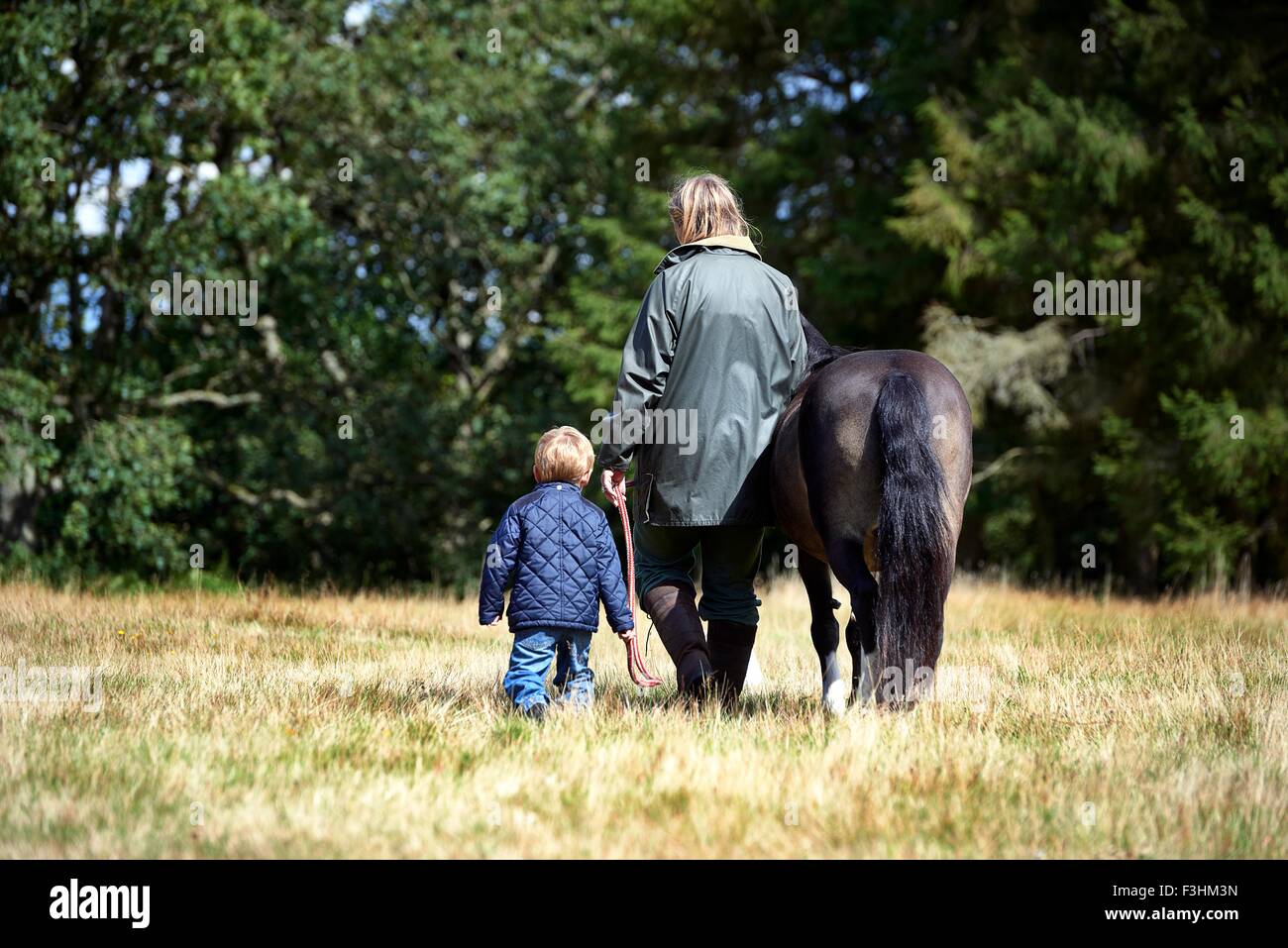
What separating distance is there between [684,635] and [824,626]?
649 millimetres

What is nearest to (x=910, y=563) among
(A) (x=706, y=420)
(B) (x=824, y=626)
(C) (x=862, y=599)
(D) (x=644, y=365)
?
(C) (x=862, y=599)

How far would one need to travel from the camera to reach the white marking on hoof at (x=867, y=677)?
4.36 meters

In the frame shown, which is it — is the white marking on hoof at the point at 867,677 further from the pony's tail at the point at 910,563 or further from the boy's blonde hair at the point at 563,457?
the boy's blonde hair at the point at 563,457

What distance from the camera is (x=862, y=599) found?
14.2 ft

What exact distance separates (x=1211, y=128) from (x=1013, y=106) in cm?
274

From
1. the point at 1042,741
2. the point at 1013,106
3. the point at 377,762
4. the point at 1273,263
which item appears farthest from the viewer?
the point at 1013,106

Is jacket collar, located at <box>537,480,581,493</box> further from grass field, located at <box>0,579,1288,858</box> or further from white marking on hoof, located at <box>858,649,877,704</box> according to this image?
white marking on hoof, located at <box>858,649,877,704</box>

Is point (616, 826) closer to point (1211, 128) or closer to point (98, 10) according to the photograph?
point (1211, 128)

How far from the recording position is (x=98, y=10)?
45.6 feet

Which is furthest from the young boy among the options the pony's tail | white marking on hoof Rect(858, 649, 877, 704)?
the pony's tail

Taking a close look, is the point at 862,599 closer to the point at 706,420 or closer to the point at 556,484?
the point at 706,420

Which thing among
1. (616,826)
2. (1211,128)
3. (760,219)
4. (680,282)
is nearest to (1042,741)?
(616,826)

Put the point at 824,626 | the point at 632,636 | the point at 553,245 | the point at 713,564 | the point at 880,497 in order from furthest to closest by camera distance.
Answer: the point at 553,245 < the point at 824,626 < the point at 713,564 < the point at 632,636 < the point at 880,497

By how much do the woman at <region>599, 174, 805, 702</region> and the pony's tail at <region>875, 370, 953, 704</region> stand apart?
2.12 ft
